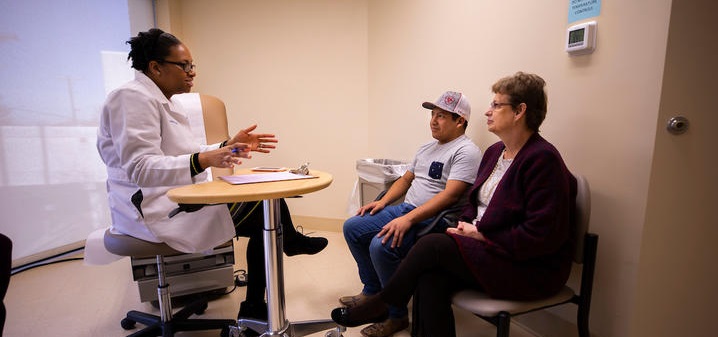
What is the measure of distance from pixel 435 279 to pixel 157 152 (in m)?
1.10

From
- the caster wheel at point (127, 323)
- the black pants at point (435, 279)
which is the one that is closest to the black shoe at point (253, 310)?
the caster wheel at point (127, 323)

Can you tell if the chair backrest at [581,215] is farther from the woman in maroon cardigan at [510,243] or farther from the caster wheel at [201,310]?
the caster wheel at [201,310]

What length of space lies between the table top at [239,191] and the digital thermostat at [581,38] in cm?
109

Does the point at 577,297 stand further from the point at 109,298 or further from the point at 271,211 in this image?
the point at 109,298

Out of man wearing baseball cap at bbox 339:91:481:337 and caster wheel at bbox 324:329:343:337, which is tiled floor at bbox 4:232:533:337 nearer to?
caster wheel at bbox 324:329:343:337

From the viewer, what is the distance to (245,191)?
1072 mm

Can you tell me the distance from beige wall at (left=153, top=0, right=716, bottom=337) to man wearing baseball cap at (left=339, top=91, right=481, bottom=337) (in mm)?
236

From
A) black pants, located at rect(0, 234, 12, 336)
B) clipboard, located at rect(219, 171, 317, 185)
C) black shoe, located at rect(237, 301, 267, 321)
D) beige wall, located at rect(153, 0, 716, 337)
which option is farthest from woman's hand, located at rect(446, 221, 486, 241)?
black pants, located at rect(0, 234, 12, 336)

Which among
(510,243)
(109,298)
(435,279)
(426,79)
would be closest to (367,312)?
(435,279)

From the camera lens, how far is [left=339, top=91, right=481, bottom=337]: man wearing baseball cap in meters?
1.56

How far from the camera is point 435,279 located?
4.01ft

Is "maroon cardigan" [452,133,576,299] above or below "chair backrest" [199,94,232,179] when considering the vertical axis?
below

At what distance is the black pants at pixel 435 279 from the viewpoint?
1.21 metres

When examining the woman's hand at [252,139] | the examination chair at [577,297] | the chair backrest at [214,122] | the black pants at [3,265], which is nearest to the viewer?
the black pants at [3,265]
